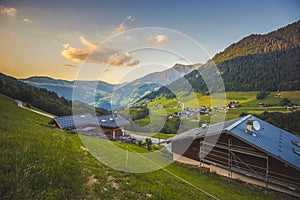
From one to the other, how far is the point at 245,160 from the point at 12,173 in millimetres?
17784

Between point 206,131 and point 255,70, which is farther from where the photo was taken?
point 255,70

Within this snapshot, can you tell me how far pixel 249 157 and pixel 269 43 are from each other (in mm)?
189701

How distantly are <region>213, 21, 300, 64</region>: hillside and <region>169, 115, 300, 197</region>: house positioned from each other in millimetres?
166309

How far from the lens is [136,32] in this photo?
7938 millimetres

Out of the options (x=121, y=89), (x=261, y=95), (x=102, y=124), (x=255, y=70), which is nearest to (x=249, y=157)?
(x=121, y=89)

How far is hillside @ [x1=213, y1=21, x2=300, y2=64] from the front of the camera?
14985 cm

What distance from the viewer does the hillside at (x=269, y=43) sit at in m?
150

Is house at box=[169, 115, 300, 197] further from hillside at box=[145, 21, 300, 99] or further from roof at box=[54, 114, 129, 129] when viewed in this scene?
hillside at box=[145, 21, 300, 99]

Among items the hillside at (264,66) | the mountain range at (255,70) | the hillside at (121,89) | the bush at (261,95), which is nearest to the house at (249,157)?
the mountain range at (255,70)

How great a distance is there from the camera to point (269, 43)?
165 m

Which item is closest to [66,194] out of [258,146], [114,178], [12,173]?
[12,173]

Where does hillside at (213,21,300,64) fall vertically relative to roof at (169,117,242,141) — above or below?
above

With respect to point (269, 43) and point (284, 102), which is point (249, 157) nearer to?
point (284, 102)

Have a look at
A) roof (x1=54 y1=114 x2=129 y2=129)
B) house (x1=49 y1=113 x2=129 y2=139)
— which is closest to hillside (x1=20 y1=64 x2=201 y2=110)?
roof (x1=54 y1=114 x2=129 y2=129)
